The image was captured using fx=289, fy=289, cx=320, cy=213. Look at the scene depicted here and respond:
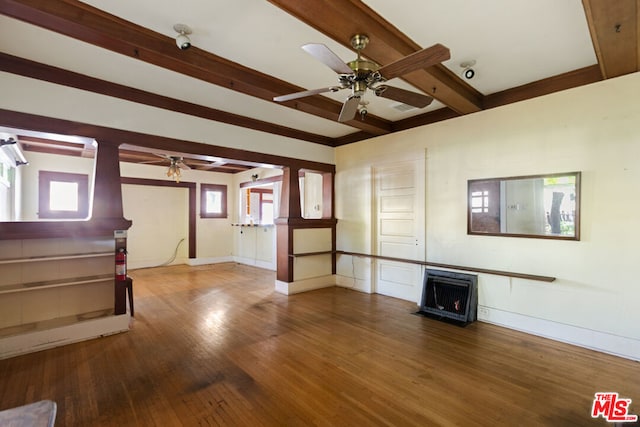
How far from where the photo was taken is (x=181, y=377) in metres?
2.56

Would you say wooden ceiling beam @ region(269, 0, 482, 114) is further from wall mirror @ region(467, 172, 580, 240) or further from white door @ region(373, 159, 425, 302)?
white door @ region(373, 159, 425, 302)

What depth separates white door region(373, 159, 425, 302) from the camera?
15.1 feet

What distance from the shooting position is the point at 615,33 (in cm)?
228

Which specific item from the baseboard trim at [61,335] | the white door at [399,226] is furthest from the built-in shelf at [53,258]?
the white door at [399,226]

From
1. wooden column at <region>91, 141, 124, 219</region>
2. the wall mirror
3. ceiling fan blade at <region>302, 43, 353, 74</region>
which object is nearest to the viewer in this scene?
ceiling fan blade at <region>302, 43, 353, 74</region>

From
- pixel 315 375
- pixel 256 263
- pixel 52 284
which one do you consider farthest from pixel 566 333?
pixel 256 263

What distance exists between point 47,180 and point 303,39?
273 inches

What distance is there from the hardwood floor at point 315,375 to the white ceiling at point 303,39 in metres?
3.01

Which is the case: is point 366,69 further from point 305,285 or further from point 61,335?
point 61,335

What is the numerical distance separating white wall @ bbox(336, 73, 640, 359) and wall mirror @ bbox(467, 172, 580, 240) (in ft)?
0.27

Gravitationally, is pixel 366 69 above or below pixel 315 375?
above

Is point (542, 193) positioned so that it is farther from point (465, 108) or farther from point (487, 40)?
point (487, 40)

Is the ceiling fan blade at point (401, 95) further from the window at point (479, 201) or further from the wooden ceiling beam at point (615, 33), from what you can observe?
the window at point (479, 201)

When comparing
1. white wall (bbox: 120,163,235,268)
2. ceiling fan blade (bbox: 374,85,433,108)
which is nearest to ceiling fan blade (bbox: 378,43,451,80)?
ceiling fan blade (bbox: 374,85,433,108)
